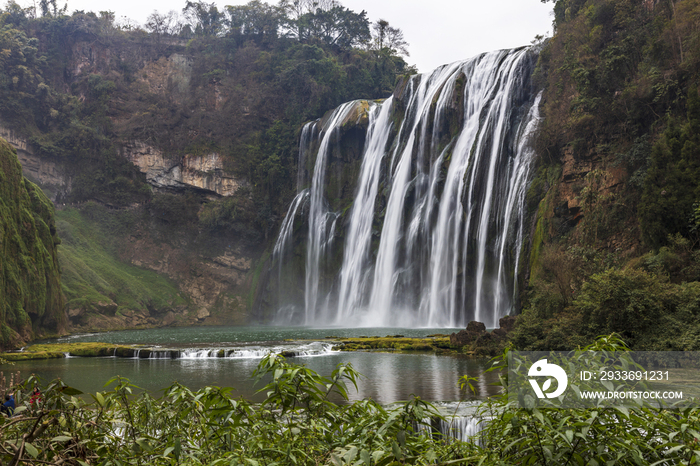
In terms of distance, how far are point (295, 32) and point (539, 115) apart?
47.0 m

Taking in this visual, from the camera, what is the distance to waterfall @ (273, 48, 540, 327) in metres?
28.1

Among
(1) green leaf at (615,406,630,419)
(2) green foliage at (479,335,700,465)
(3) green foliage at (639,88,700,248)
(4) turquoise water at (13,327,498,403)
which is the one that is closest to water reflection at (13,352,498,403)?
(4) turquoise water at (13,327,498,403)

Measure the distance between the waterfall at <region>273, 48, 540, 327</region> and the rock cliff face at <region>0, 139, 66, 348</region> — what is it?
67.7ft

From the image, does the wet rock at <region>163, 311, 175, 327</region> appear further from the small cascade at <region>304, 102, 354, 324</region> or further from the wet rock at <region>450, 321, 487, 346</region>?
the wet rock at <region>450, 321, 487, 346</region>

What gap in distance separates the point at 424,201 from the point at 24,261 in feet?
79.9

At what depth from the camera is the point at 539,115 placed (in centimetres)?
2725

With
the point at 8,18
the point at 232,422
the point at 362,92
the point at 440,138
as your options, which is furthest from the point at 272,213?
the point at 232,422

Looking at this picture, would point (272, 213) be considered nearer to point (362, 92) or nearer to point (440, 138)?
point (362, 92)

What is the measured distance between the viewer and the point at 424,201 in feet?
113

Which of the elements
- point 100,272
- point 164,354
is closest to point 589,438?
point 164,354

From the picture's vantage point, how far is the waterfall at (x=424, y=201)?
2806 cm

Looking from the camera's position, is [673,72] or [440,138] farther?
[440,138]

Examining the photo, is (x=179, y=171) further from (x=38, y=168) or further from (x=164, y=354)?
(x=164, y=354)

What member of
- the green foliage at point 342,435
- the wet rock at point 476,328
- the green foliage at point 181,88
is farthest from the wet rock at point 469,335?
the green foliage at point 181,88
